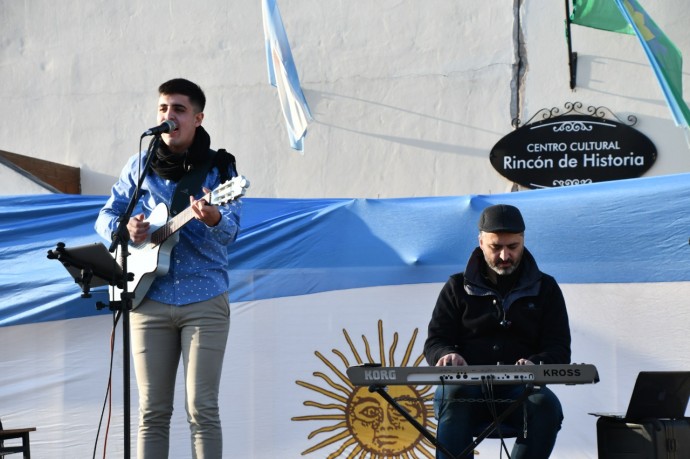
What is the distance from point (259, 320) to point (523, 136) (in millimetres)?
2772

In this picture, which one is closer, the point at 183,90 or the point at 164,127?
the point at 164,127

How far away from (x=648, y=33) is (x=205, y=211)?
3.76m

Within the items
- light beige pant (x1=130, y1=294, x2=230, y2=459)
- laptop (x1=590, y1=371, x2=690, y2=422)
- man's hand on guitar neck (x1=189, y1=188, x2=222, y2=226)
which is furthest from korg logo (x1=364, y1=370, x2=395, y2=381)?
laptop (x1=590, y1=371, x2=690, y2=422)

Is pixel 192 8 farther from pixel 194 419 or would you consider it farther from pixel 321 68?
pixel 194 419

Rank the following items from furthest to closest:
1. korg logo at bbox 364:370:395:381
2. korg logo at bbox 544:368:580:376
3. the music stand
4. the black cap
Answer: the black cap, the music stand, korg logo at bbox 364:370:395:381, korg logo at bbox 544:368:580:376

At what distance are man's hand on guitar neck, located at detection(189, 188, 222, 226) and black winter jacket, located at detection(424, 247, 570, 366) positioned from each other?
3.20 feet

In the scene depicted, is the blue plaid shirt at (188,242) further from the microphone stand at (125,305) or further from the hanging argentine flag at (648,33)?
the hanging argentine flag at (648,33)

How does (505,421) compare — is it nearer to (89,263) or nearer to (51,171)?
(89,263)

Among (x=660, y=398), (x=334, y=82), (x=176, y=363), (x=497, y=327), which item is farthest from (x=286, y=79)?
(x=660, y=398)

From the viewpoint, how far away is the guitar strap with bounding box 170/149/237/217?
4062 millimetres

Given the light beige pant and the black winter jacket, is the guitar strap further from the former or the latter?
the black winter jacket

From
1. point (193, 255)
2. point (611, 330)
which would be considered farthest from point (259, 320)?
point (611, 330)

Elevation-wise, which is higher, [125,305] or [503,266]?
[503,266]

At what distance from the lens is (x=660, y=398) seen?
3.90 m
